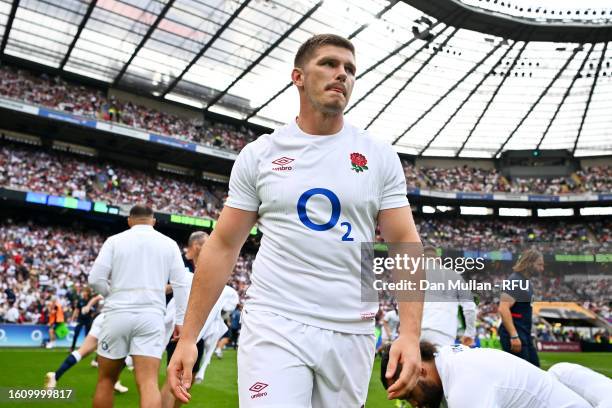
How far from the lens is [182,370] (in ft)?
7.97

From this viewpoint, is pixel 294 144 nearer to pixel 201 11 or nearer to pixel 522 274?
pixel 522 274

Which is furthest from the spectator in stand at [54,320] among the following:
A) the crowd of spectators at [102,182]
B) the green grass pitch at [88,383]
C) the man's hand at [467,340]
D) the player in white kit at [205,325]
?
the man's hand at [467,340]

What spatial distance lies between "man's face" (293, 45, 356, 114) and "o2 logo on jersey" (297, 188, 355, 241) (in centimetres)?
39

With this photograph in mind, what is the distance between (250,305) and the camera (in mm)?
2635

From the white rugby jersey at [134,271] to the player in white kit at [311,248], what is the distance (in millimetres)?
2904

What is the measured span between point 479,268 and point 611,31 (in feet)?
53.7

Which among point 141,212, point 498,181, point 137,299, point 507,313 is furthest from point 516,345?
point 498,181

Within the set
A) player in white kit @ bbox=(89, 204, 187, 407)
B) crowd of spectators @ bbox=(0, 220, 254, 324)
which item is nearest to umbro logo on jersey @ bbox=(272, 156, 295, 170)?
player in white kit @ bbox=(89, 204, 187, 407)

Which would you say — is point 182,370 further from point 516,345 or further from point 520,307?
point 520,307

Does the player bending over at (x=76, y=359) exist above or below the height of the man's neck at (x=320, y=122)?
below

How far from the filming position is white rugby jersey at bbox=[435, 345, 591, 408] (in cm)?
312

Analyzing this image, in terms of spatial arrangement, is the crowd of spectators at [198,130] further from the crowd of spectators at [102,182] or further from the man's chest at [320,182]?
the man's chest at [320,182]

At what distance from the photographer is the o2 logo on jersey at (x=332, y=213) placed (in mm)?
2529

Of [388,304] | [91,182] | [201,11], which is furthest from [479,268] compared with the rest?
[91,182]
